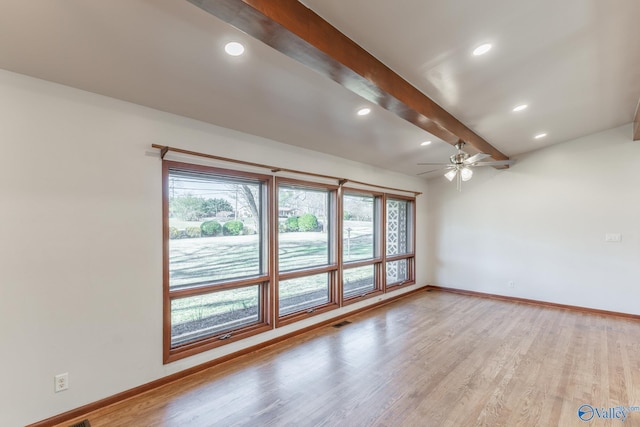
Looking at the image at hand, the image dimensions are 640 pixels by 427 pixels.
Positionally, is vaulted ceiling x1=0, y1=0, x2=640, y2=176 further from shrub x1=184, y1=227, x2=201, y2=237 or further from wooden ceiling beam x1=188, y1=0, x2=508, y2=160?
shrub x1=184, y1=227, x2=201, y2=237

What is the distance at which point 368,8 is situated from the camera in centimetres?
184

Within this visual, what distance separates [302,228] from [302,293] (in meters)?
0.96

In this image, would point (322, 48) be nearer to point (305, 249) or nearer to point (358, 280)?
point (305, 249)

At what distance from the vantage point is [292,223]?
4.11 m

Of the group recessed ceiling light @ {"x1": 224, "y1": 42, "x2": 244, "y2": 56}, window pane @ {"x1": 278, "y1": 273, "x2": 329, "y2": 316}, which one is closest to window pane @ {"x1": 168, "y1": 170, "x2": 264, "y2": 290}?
window pane @ {"x1": 278, "y1": 273, "x2": 329, "y2": 316}

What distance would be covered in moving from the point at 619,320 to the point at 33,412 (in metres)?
7.41

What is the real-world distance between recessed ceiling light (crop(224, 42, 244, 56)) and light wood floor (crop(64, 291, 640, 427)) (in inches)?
109

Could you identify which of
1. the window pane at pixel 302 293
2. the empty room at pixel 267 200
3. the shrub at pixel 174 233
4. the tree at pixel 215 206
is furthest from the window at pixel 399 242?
the shrub at pixel 174 233

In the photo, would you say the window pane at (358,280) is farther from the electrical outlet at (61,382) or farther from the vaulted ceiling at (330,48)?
the electrical outlet at (61,382)

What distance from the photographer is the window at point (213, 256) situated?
2.96 m

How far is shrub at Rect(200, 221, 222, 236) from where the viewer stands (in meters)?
3.19

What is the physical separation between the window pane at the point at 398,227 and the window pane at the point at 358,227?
63 cm

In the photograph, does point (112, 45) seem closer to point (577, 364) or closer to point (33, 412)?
point (33, 412)

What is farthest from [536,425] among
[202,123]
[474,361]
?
[202,123]
